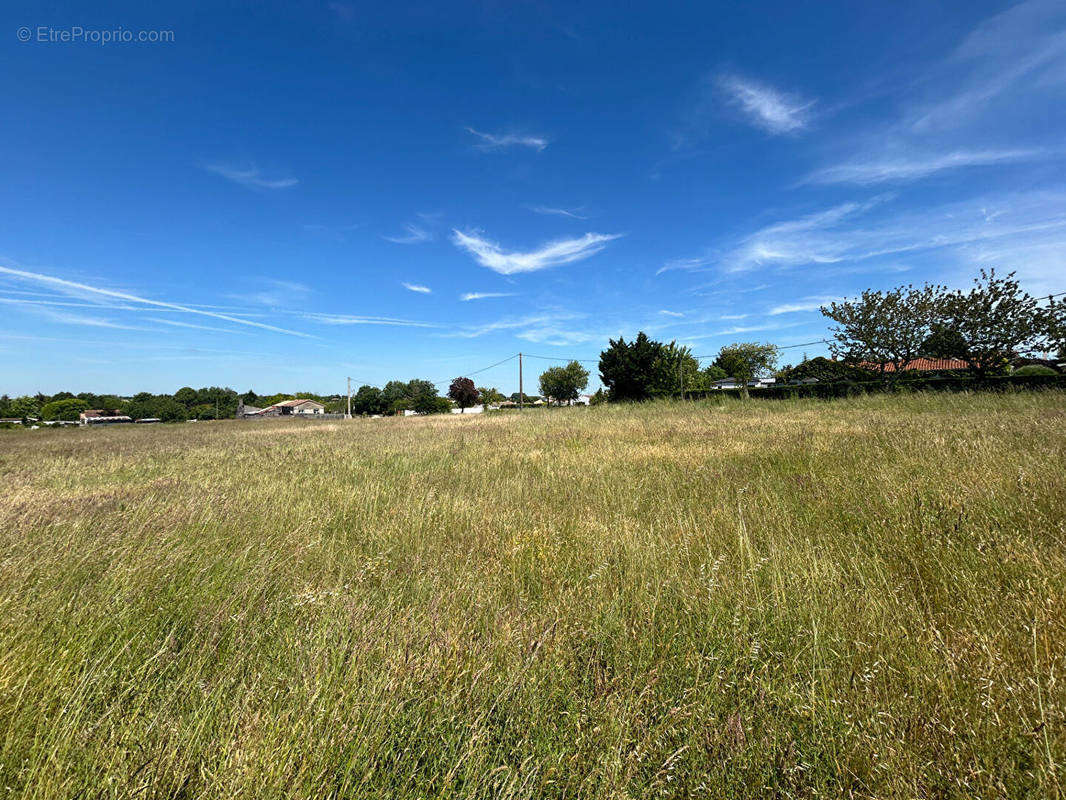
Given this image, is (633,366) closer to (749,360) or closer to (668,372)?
Result: (668,372)

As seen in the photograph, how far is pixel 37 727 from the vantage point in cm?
149

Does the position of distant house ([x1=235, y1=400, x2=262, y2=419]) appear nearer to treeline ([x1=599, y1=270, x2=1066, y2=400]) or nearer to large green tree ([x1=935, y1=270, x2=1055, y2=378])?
treeline ([x1=599, y1=270, x2=1066, y2=400])

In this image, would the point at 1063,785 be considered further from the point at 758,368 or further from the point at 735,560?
the point at 758,368

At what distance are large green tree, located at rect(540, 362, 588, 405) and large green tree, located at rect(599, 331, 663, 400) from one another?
128 ft

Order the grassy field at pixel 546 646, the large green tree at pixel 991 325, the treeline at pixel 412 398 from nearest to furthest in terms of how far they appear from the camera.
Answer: the grassy field at pixel 546 646 → the large green tree at pixel 991 325 → the treeline at pixel 412 398

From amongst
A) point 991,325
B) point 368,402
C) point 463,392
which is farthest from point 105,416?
point 991,325

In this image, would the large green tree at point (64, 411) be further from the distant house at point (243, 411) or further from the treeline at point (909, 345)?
the treeline at point (909, 345)

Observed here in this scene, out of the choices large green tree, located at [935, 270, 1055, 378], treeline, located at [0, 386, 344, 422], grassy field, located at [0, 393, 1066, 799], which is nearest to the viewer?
grassy field, located at [0, 393, 1066, 799]

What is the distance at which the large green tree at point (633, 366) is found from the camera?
33750 millimetres

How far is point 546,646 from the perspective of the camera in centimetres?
209

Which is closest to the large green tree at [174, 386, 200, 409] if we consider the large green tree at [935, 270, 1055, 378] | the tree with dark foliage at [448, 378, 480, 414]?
the tree with dark foliage at [448, 378, 480, 414]

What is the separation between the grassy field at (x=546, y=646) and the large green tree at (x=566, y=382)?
233 feet

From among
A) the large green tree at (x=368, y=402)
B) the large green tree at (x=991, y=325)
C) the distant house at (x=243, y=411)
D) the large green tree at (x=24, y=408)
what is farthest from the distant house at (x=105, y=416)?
the large green tree at (x=991, y=325)

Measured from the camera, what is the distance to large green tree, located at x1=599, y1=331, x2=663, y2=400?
33.8 meters
